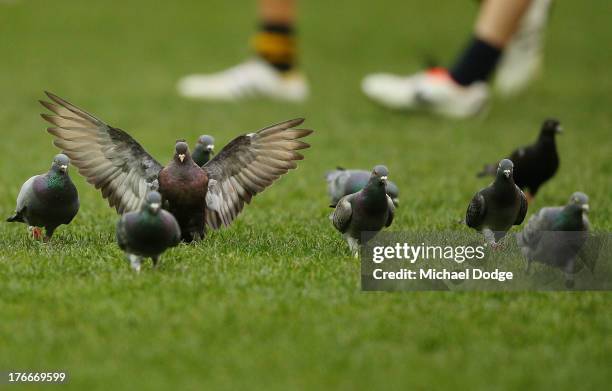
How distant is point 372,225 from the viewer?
5113mm

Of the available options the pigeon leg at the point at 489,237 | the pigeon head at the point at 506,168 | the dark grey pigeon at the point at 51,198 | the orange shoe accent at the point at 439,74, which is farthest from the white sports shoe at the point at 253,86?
the pigeon head at the point at 506,168

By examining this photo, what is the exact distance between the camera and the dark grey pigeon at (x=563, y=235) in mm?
4562

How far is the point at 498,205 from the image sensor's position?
5.12m

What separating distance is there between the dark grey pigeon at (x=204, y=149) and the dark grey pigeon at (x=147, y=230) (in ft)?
4.59

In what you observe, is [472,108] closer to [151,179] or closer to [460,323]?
[151,179]

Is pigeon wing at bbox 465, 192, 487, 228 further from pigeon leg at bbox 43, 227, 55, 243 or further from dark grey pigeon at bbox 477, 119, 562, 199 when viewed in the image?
pigeon leg at bbox 43, 227, 55, 243

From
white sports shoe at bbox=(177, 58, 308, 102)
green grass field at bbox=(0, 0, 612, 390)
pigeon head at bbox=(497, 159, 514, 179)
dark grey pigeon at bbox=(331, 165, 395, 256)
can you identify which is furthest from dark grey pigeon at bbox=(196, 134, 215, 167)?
white sports shoe at bbox=(177, 58, 308, 102)

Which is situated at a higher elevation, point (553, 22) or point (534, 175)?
point (553, 22)

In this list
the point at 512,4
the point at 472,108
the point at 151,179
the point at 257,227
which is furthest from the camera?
the point at 472,108

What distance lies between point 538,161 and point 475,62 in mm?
3395

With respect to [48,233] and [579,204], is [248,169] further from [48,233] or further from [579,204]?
[579,204]

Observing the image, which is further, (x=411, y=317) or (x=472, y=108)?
(x=472, y=108)

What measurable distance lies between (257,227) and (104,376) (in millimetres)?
2899

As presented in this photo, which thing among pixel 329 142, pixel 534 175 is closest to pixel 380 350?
pixel 534 175
